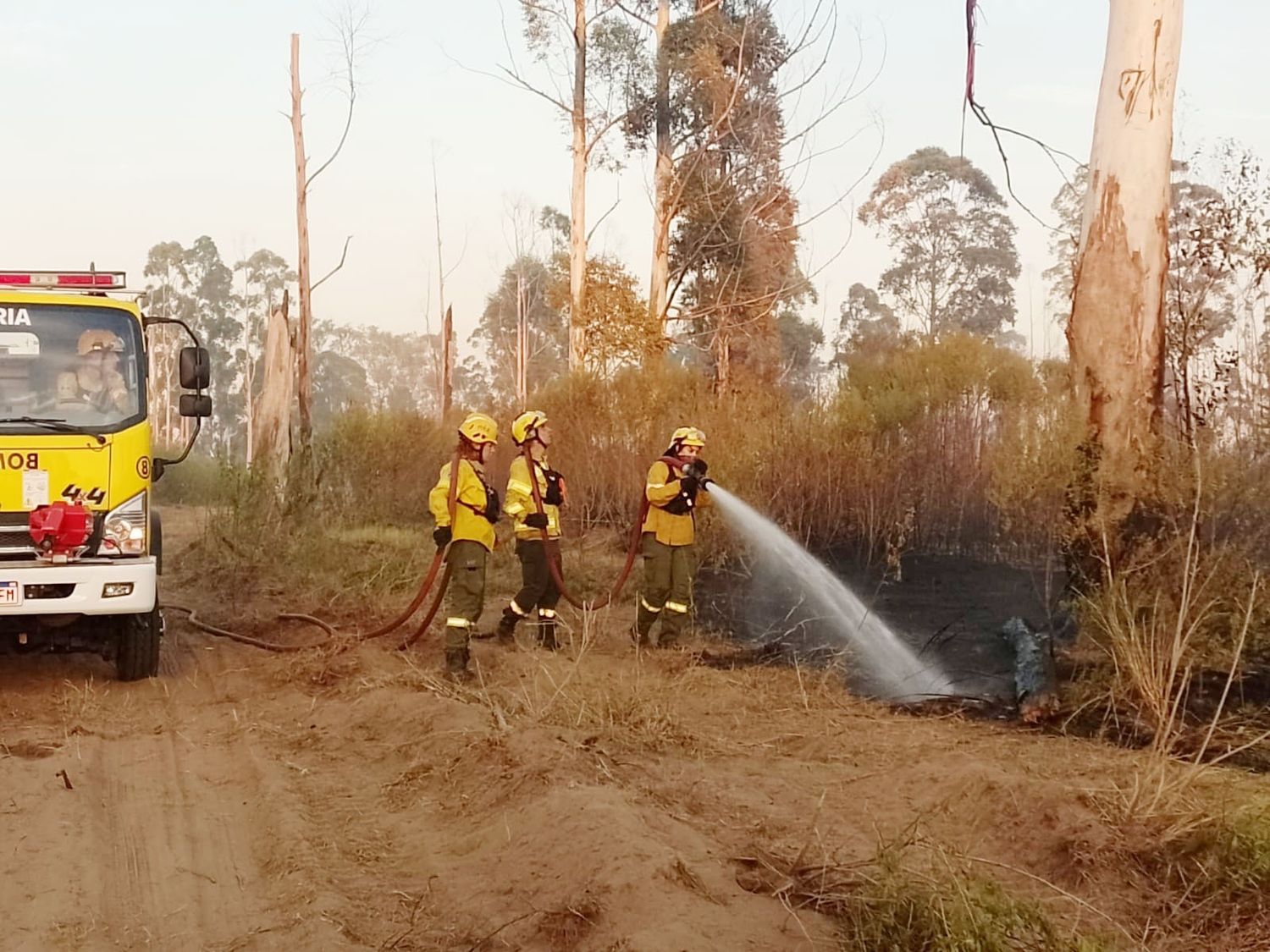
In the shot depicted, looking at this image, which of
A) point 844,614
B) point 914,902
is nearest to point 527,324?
point 844,614

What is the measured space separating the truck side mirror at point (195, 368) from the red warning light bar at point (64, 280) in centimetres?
75

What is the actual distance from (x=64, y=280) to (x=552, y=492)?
3.80 m

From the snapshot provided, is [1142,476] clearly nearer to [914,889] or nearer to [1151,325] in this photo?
Result: [1151,325]

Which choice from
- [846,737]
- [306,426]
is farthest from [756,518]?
[306,426]

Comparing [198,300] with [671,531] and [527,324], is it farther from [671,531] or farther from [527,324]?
[671,531]

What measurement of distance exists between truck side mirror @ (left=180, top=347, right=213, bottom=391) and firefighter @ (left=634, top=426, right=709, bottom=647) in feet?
11.5

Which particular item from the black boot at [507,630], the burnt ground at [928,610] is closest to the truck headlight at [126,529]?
the black boot at [507,630]

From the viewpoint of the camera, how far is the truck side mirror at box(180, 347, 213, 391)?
8.50 metres

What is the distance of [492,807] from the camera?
19.1 feet

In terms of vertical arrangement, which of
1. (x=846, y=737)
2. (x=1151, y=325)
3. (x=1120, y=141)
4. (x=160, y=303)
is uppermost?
(x=160, y=303)

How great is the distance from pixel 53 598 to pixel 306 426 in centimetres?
1111

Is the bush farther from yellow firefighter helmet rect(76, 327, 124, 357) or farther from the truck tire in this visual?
yellow firefighter helmet rect(76, 327, 124, 357)

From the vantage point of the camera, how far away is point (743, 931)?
423cm

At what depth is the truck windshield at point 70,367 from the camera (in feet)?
26.8
